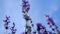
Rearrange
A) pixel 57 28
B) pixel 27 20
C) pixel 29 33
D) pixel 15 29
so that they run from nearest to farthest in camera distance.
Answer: pixel 29 33, pixel 27 20, pixel 57 28, pixel 15 29

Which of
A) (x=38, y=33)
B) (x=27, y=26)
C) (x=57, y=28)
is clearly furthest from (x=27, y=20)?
(x=57, y=28)

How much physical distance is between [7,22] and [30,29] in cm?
182

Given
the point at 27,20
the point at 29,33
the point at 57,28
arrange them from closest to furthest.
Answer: the point at 29,33 < the point at 27,20 < the point at 57,28

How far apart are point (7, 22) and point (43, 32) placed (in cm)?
195

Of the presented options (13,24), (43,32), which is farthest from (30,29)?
(13,24)

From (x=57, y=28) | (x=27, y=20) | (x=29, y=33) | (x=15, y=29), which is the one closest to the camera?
(x=29, y=33)

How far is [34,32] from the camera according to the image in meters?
5.91

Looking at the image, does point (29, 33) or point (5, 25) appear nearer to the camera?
point (29, 33)

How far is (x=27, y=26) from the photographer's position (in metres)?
5.67

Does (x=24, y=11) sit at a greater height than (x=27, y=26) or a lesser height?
greater

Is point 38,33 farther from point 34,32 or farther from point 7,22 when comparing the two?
point 7,22

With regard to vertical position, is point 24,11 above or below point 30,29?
above

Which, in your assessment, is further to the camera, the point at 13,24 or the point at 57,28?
the point at 13,24

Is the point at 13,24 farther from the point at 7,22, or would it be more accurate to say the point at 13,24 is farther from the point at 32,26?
the point at 32,26
